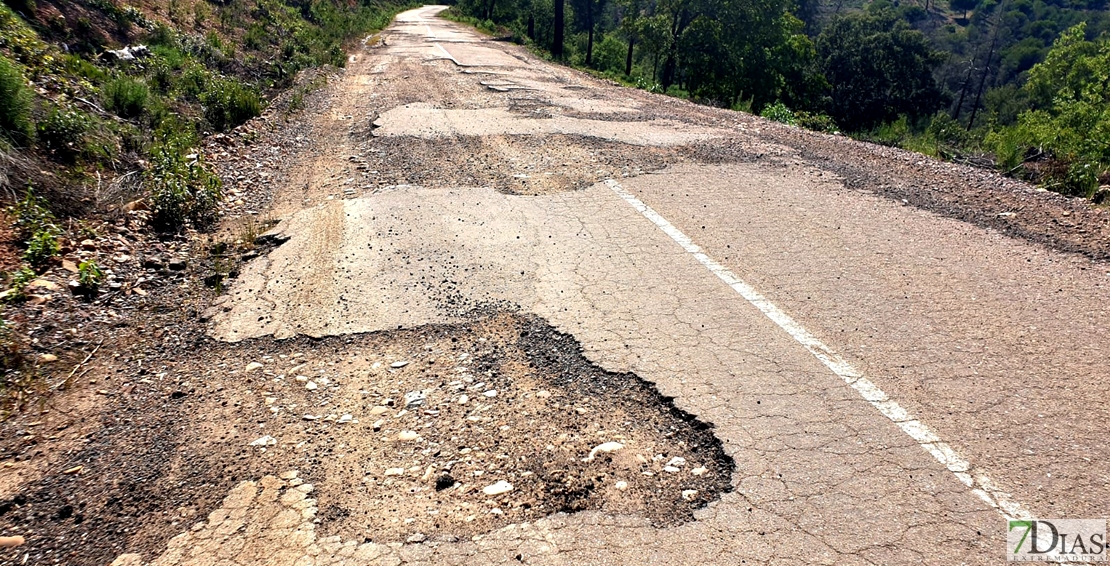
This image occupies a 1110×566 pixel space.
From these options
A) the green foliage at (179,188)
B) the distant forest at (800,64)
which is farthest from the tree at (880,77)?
the green foliage at (179,188)

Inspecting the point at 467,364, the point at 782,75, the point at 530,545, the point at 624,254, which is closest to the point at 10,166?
the point at 467,364

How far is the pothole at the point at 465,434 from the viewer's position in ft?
9.46

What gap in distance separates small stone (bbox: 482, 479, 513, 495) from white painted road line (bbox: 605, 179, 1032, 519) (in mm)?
1983

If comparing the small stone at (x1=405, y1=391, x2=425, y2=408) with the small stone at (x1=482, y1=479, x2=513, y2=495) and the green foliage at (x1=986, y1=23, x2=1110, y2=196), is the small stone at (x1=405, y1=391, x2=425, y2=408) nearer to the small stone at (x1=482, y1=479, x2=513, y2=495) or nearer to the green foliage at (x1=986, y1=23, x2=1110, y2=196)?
the small stone at (x1=482, y1=479, x2=513, y2=495)

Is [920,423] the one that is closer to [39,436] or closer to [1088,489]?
[1088,489]

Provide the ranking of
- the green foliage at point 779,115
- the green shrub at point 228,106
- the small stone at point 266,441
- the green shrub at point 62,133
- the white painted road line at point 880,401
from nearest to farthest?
the white painted road line at point 880,401, the small stone at point 266,441, the green shrub at point 62,133, the green shrub at point 228,106, the green foliage at point 779,115

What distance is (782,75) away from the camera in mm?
28031

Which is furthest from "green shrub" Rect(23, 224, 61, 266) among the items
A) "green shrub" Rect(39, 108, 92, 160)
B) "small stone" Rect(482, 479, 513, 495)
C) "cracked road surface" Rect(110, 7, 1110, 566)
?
"small stone" Rect(482, 479, 513, 495)

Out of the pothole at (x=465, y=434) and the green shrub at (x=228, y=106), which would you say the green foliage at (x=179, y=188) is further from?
the pothole at (x=465, y=434)

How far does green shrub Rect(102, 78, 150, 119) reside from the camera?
8.07 metres

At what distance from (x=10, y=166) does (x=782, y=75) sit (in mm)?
28033

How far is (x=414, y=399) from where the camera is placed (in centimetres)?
366

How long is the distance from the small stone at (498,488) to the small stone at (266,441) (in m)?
1.19

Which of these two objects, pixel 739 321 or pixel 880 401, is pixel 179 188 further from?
pixel 880 401
